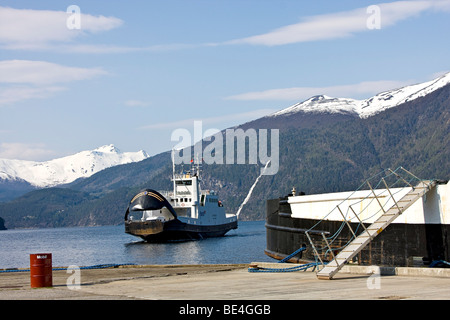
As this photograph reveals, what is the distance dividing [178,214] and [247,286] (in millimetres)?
80660

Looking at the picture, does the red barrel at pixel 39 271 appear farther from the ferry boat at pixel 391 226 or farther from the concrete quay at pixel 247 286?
the ferry boat at pixel 391 226

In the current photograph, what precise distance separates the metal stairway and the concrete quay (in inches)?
12.7

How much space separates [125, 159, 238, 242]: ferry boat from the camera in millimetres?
84250

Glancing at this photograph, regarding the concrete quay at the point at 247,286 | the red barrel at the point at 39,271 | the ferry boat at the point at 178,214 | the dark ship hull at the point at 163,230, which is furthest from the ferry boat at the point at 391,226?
the dark ship hull at the point at 163,230

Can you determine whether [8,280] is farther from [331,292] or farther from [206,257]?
[206,257]

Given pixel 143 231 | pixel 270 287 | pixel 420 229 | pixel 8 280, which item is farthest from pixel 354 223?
pixel 143 231

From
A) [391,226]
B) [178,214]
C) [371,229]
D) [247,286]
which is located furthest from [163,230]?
[247,286]

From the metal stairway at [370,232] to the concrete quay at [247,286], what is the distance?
0.32m

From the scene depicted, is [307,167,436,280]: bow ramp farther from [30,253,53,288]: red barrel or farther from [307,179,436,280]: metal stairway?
[30,253,53,288]: red barrel

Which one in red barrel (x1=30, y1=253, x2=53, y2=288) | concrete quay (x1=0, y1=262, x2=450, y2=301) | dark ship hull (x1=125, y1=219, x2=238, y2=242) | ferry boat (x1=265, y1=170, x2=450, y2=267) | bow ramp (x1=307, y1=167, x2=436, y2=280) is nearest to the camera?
concrete quay (x1=0, y1=262, x2=450, y2=301)

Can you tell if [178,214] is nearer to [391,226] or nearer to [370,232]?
[391,226]

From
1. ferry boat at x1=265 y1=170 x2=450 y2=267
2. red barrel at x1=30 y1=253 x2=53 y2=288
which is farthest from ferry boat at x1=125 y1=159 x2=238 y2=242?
red barrel at x1=30 y1=253 x2=53 y2=288

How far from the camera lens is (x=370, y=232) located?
57.7 feet

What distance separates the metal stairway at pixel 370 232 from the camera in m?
16.3
